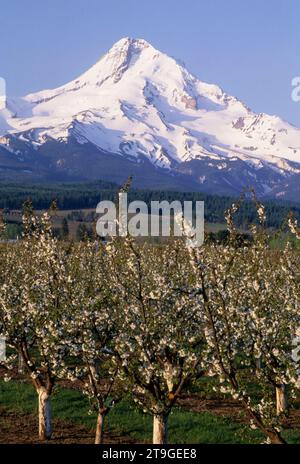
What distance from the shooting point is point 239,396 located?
576 inches

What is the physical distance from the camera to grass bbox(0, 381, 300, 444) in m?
22.1

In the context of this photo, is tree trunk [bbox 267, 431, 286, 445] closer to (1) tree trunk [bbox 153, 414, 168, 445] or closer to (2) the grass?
(1) tree trunk [bbox 153, 414, 168, 445]

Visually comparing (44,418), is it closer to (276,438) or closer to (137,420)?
(137,420)

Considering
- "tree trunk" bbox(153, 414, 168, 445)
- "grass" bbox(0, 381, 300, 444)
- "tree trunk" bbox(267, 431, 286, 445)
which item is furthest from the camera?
"grass" bbox(0, 381, 300, 444)

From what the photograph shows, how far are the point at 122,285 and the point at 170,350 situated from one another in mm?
3460

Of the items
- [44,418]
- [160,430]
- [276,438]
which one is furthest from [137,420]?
[276,438]

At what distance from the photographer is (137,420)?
24500mm

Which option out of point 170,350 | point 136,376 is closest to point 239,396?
point 136,376

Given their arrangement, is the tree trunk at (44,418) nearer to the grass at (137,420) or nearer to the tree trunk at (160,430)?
the grass at (137,420)

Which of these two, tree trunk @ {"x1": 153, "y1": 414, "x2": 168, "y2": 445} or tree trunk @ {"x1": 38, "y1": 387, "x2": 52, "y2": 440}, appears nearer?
tree trunk @ {"x1": 153, "y1": 414, "x2": 168, "y2": 445}

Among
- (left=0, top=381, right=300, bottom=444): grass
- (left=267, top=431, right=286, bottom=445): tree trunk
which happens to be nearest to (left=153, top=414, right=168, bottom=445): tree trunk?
(left=0, top=381, right=300, bottom=444): grass

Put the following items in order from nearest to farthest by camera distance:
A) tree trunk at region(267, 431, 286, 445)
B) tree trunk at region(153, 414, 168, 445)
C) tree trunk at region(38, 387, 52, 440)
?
tree trunk at region(267, 431, 286, 445)
tree trunk at region(153, 414, 168, 445)
tree trunk at region(38, 387, 52, 440)

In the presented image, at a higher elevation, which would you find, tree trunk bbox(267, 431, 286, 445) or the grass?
tree trunk bbox(267, 431, 286, 445)
